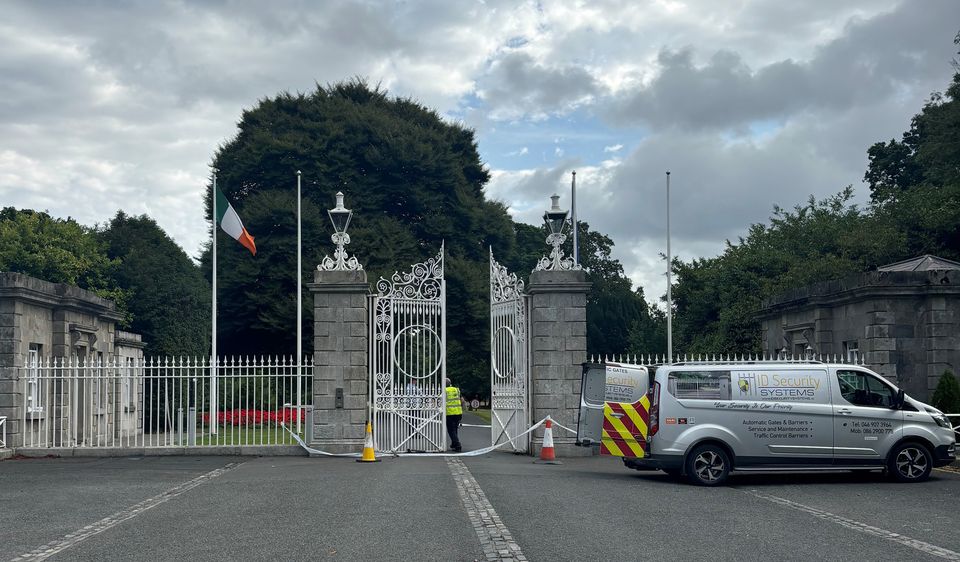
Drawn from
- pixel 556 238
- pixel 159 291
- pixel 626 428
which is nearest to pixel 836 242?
pixel 556 238

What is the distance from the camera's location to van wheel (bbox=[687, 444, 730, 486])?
Answer: 15375 millimetres

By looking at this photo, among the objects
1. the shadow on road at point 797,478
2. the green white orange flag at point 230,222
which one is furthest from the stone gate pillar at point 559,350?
the green white orange flag at point 230,222

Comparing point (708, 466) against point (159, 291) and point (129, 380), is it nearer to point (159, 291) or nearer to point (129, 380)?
point (129, 380)

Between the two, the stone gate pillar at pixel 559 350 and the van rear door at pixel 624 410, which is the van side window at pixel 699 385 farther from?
the stone gate pillar at pixel 559 350

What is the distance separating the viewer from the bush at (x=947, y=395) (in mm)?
19578

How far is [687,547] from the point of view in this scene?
376 inches

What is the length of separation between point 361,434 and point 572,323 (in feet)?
14.9

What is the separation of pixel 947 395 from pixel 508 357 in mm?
8298

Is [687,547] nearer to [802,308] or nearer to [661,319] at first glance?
[802,308]

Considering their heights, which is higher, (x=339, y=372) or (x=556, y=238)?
(x=556, y=238)

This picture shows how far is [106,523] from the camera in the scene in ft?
37.2

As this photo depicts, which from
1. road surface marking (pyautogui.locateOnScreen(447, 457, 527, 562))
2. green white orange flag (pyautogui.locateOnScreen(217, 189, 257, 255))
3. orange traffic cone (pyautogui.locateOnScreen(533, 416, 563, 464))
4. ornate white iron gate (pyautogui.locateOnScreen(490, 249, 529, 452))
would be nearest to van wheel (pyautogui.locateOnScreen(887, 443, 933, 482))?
orange traffic cone (pyautogui.locateOnScreen(533, 416, 563, 464))

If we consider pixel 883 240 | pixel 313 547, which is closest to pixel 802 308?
pixel 883 240

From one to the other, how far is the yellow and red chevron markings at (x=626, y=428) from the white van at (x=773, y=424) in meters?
0.02
